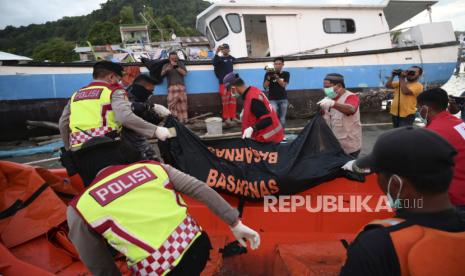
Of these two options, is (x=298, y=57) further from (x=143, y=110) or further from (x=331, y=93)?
(x=143, y=110)

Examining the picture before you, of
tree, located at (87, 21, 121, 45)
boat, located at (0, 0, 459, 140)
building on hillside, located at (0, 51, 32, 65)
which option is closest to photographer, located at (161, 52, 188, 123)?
boat, located at (0, 0, 459, 140)

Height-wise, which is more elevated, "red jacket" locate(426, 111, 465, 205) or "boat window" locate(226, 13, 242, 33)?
"boat window" locate(226, 13, 242, 33)

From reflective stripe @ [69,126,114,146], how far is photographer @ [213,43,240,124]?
5.58 meters

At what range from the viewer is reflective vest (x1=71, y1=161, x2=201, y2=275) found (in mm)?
1294

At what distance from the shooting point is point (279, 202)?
2.83 m

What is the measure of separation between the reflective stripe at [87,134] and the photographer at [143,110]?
1.26 ft

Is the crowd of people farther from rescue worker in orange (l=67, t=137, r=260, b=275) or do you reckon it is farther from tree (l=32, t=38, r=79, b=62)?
tree (l=32, t=38, r=79, b=62)

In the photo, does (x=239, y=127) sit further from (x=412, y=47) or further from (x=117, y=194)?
(x=117, y=194)

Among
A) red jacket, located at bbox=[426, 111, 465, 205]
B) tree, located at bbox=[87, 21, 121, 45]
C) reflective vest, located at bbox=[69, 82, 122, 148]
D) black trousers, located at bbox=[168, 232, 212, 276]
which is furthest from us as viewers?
tree, located at bbox=[87, 21, 121, 45]

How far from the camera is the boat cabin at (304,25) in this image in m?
9.32

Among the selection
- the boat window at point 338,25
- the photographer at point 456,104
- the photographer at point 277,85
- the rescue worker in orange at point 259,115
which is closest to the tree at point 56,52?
the boat window at point 338,25

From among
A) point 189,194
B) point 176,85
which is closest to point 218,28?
point 176,85

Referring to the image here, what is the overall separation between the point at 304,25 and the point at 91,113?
8.31 metres

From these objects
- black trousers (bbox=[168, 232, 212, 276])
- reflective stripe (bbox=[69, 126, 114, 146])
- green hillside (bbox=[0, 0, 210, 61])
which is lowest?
black trousers (bbox=[168, 232, 212, 276])
